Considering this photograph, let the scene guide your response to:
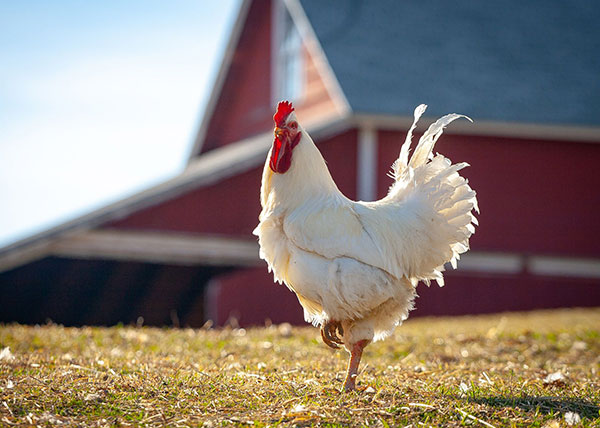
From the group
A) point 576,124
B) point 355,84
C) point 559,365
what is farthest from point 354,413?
point 576,124

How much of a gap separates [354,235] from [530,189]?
421 inches

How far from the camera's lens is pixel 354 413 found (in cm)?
470

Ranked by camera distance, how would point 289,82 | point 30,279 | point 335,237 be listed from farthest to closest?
point 289,82 < point 30,279 < point 335,237

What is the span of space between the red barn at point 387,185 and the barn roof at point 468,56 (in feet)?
0.13

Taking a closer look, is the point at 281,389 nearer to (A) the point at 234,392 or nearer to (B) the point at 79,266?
A: (A) the point at 234,392

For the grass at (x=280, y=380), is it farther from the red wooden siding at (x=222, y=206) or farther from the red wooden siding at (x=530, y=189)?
the red wooden siding at (x=530, y=189)

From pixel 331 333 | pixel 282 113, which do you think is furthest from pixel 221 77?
pixel 331 333

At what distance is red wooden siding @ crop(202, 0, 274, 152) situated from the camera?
19.0 meters

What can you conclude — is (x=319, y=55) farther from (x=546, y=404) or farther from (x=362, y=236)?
(x=546, y=404)

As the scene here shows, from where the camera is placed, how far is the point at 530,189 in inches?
608

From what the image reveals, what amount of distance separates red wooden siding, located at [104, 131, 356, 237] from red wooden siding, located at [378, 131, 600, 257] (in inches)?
32.5

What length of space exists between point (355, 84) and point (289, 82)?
3.74 meters

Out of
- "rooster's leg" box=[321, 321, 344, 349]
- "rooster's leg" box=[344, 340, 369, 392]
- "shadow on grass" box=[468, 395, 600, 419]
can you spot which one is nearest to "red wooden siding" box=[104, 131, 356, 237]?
"rooster's leg" box=[321, 321, 344, 349]

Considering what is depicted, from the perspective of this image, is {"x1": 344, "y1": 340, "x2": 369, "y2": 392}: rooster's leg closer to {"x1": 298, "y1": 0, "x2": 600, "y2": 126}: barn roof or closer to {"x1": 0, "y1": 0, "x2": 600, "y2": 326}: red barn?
{"x1": 0, "y1": 0, "x2": 600, "y2": 326}: red barn
